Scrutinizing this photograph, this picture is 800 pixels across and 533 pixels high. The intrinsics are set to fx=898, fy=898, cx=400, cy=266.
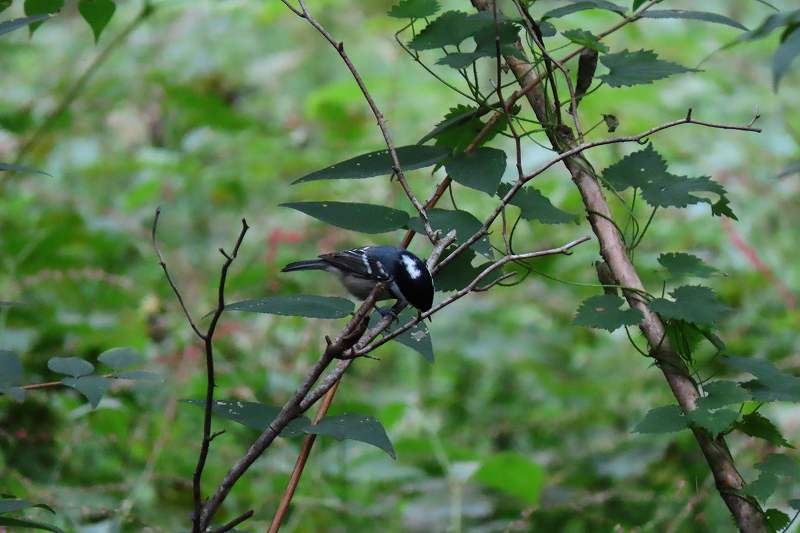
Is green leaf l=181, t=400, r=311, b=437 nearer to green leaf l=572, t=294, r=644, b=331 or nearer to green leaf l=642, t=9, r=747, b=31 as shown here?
green leaf l=572, t=294, r=644, b=331

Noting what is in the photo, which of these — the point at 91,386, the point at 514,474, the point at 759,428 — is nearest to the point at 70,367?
the point at 91,386

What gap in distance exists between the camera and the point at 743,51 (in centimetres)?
561

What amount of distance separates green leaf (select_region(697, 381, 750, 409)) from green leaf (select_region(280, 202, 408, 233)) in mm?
408

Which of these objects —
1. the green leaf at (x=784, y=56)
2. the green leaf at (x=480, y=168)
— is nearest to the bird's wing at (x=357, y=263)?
the green leaf at (x=480, y=168)

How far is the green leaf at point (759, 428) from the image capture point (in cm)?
104

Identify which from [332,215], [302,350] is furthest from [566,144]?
[302,350]

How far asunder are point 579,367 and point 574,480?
78cm

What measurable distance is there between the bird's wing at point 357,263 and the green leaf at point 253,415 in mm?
364

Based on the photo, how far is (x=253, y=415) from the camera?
985mm

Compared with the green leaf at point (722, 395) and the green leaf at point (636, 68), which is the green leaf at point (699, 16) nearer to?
the green leaf at point (636, 68)

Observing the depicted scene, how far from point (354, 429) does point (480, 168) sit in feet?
1.28

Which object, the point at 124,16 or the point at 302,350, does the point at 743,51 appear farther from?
the point at 302,350

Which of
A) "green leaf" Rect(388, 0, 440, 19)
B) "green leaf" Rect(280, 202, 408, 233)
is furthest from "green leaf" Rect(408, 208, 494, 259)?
"green leaf" Rect(388, 0, 440, 19)

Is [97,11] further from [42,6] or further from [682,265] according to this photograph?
[682,265]
